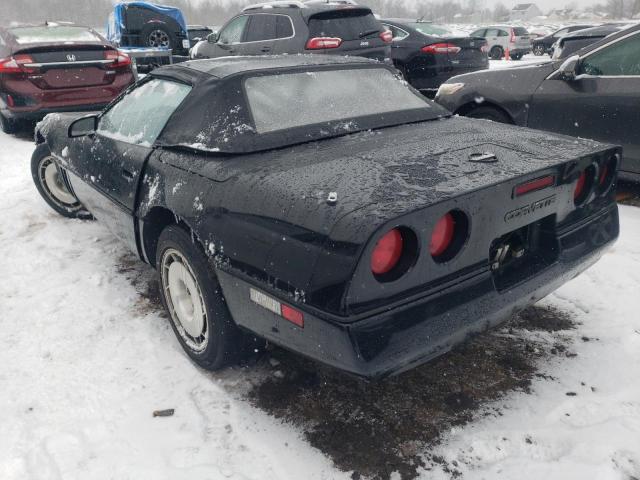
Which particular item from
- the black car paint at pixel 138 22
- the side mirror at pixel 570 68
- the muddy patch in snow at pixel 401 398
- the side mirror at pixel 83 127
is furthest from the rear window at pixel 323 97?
the black car paint at pixel 138 22

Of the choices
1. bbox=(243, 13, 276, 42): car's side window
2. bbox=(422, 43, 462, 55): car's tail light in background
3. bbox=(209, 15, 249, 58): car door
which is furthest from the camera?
bbox=(209, 15, 249, 58): car door

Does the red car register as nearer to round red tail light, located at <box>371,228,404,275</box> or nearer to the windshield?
the windshield

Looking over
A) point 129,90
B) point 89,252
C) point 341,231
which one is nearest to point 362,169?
point 341,231

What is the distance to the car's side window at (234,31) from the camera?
347 inches

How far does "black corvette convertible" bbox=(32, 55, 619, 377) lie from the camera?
175 centimetres

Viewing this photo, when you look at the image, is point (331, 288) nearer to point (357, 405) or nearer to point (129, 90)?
point (357, 405)

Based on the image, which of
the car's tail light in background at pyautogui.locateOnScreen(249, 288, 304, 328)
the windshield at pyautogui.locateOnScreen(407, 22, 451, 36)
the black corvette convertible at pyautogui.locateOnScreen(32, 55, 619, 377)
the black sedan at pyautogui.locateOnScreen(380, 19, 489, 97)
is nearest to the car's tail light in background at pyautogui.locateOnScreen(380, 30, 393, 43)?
the black sedan at pyautogui.locateOnScreen(380, 19, 489, 97)

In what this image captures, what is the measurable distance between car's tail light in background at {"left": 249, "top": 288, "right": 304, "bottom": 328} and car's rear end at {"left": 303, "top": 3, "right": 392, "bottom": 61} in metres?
6.63

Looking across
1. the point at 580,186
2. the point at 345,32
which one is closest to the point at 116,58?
the point at 345,32

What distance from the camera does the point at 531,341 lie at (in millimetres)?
2691

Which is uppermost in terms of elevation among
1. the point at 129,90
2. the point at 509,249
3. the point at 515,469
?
the point at 129,90

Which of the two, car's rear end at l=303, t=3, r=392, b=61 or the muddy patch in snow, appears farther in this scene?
car's rear end at l=303, t=3, r=392, b=61

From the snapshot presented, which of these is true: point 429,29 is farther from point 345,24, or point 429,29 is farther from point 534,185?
point 534,185

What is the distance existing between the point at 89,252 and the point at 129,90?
4.31 feet
